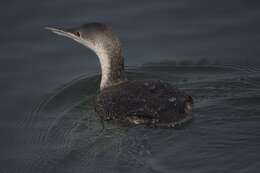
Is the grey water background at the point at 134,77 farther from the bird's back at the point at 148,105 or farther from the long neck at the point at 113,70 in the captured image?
the long neck at the point at 113,70

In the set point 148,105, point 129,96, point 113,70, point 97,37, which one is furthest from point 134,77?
point 148,105

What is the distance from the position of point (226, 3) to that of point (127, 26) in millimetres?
1920

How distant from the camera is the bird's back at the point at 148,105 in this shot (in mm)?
10844

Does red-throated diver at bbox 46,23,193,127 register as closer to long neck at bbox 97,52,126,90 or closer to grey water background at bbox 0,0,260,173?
long neck at bbox 97,52,126,90

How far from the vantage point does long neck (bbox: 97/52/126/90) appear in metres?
12.3

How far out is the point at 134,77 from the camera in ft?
42.2

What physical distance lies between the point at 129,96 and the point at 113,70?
1.21 metres

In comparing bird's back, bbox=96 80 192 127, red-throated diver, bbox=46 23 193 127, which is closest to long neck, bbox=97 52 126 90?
red-throated diver, bbox=46 23 193 127

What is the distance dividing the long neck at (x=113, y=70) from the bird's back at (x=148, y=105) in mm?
806

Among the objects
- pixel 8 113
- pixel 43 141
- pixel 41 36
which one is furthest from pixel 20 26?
pixel 43 141

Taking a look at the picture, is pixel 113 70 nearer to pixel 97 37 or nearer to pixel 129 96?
pixel 97 37

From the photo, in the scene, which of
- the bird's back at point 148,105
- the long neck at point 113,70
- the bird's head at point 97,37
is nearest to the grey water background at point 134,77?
the bird's back at point 148,105

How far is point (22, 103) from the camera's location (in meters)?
12.1

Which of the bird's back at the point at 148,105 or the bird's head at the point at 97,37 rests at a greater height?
the bird's head at the point at 97,37
